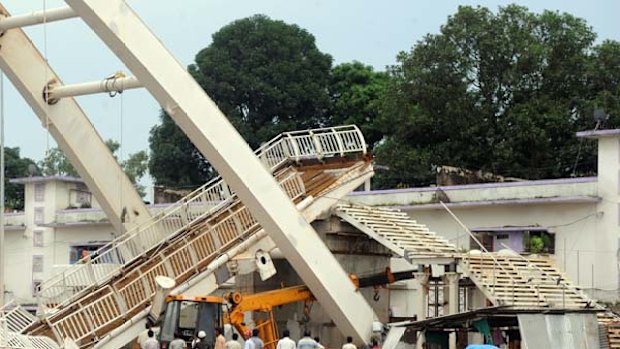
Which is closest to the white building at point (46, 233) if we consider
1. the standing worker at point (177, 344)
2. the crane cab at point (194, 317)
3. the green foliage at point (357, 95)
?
the green foliage at point (357, 95)

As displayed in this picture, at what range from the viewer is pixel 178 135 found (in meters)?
61.5

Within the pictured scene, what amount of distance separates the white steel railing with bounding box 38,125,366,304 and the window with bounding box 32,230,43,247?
→ 576 inches

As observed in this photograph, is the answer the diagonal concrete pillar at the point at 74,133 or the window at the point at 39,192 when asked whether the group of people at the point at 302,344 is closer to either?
the diagonal concrete pillar at the point at 74,133

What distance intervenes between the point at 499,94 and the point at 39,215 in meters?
19.2

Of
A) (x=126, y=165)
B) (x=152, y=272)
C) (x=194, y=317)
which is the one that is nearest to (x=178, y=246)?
(x=152, y=272)

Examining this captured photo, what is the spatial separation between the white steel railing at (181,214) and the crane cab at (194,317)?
2966 mm

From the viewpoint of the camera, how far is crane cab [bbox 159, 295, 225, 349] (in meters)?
26.4

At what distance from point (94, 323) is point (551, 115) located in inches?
1000

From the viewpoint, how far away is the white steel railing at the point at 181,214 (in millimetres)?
29109

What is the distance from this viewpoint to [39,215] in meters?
47.3

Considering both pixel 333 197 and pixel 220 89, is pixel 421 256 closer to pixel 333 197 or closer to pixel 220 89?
pixel 333 197

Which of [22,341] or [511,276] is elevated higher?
[511,276]

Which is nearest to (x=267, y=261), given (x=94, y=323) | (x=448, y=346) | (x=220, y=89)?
(x=94, y=323)

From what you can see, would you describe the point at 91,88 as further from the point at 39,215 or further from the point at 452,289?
the point at 39,215
